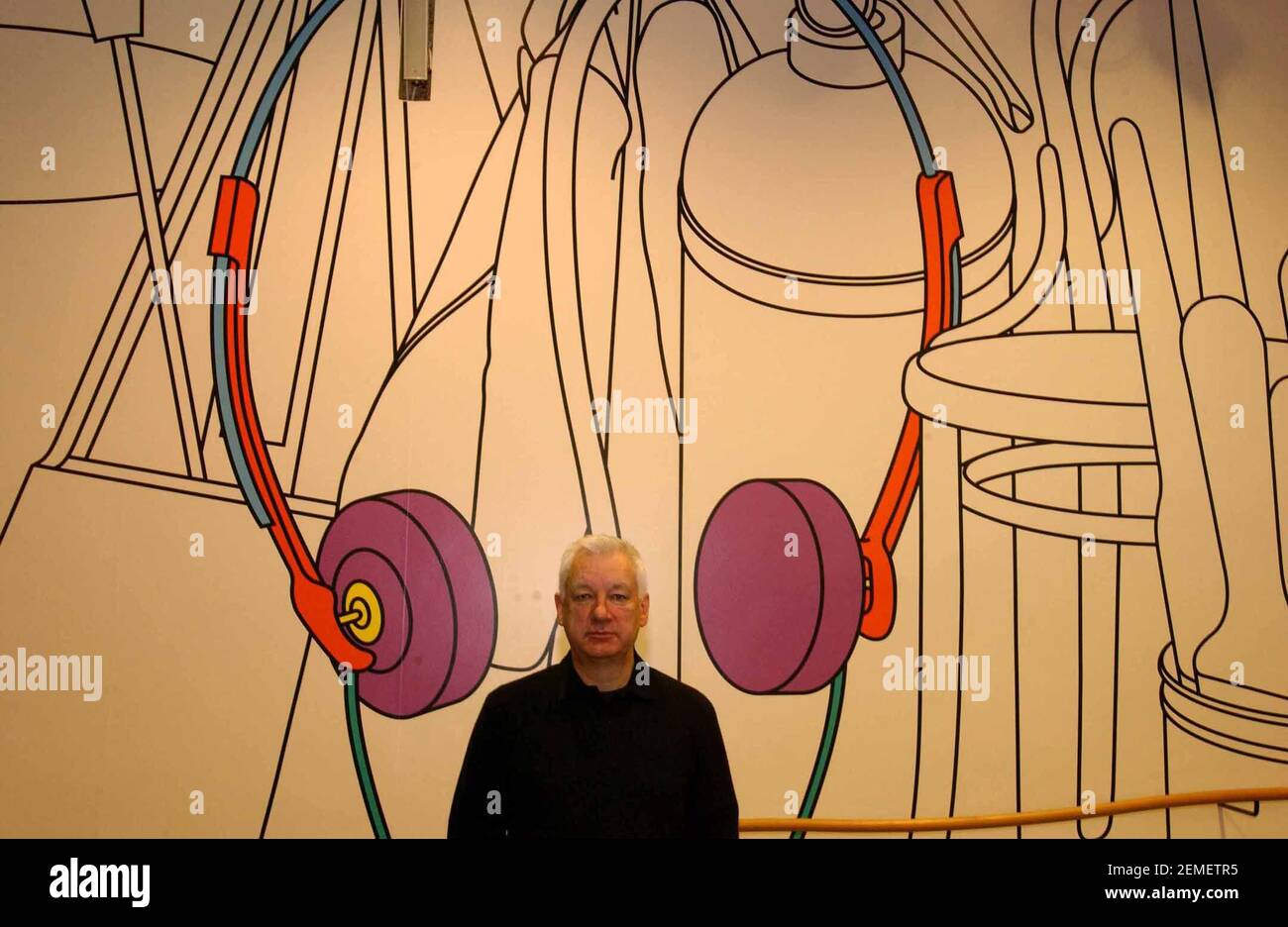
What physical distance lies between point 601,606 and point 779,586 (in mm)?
809

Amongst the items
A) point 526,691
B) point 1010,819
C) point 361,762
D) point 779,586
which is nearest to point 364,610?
point 361,762

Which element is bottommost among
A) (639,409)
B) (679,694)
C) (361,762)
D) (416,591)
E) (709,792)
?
(361,762)

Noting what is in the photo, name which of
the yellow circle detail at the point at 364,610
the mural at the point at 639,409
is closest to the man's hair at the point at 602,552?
the mural at the point at 639,409

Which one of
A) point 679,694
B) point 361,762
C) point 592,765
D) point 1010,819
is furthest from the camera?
point 1010,819

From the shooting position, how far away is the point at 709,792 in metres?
2.11

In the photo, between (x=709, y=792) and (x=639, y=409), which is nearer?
(x=709, y=792)

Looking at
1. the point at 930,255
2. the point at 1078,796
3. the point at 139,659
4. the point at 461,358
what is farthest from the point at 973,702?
the point at 139,659

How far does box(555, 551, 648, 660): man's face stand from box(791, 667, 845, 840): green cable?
829 millimetres

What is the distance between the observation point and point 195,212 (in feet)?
9.43

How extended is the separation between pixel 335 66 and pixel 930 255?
170 centimetres

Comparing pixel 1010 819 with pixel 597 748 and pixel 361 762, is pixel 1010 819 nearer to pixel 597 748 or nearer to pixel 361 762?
pixel 597 748

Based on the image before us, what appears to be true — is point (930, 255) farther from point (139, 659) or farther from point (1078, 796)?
point (139, 659)

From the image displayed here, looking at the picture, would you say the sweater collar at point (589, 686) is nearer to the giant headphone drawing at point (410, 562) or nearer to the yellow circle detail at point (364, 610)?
the giant headphone drawing at point (410, 562)
